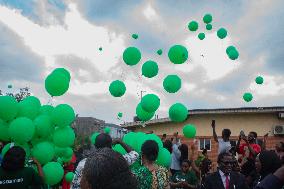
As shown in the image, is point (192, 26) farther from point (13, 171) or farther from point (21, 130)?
point (13, 171)

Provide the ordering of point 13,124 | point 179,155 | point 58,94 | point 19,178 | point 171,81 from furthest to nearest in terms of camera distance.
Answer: point 179,155, point 171,81, point 58,94, point 13,124, point 19,178

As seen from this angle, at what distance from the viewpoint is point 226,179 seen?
520cm

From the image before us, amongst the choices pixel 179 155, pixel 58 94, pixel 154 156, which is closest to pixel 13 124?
pixel 58 94

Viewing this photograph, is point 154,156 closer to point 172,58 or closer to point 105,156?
point 105,156

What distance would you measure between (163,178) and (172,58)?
320 cm

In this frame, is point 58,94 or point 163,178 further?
point 58,94

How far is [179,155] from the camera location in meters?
8.89

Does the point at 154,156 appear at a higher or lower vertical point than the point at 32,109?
lower

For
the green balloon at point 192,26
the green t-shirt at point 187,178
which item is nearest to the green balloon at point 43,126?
the green t-shirt at point 187,178

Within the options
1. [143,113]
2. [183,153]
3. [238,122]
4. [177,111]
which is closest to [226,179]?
[177,111]

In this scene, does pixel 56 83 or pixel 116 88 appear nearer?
pixel 56 83

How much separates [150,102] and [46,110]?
1.69 meters

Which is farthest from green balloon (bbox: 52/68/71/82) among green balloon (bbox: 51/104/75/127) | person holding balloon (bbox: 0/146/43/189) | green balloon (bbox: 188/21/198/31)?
green balloon (bbox: 188/21/198/31)

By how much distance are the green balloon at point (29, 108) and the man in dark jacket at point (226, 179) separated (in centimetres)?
280
